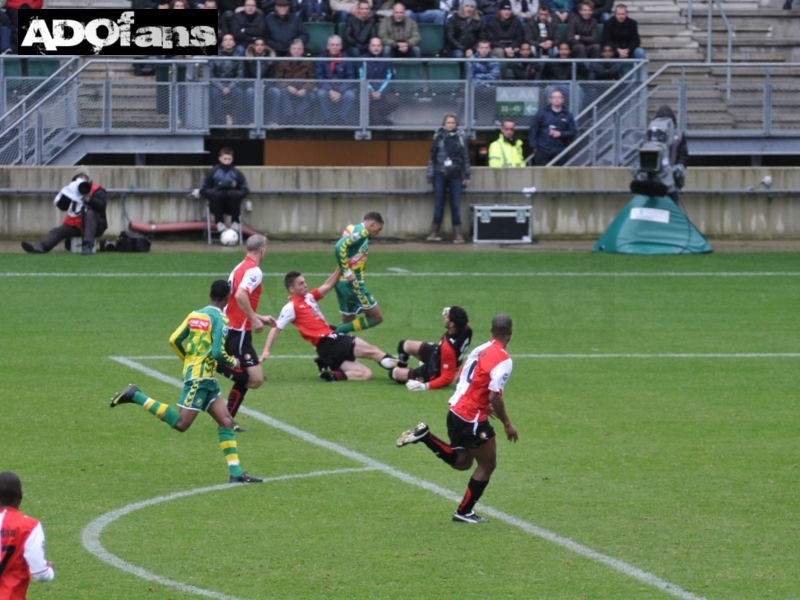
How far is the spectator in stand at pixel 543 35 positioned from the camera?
1110 inches

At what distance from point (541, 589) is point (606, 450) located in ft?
13.4

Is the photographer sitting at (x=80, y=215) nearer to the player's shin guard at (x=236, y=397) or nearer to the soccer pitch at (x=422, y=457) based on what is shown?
the soccer pitch at (x=422, y=457)

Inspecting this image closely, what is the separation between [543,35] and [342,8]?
444 centimetres

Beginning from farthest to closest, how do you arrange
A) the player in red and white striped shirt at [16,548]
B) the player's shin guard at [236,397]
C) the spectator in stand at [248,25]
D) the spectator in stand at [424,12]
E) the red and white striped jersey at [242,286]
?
the spectator in stand at [424,12] < the spectator in stand at [248,25] < the red and white striped jersey at [242,286] < the player's shin guard at [236,397] < the player in red and white striped shirt at [16,548]

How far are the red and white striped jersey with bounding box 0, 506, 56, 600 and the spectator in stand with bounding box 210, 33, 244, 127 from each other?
→ 20.5 metres

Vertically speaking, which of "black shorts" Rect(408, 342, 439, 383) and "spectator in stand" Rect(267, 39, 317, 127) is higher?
"spectator in stand" Rect(267, 39, 317, 127)

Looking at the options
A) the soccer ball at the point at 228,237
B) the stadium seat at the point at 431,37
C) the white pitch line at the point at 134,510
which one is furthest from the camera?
the stadium seat at the point at 431,37

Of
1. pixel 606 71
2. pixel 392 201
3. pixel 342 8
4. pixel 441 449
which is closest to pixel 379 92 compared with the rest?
pixel 392 201

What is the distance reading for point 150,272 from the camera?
883 inches

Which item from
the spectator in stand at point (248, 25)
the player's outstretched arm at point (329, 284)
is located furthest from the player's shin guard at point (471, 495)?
the spectator in stand at point (248, 25)

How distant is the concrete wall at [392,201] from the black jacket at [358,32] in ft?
10.5

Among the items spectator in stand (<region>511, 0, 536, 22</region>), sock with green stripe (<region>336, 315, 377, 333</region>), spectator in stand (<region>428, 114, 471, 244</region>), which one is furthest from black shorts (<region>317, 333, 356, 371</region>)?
spectator in stand (<region>511, 0, 536, 22</region>)

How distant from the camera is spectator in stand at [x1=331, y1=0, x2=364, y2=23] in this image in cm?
2909

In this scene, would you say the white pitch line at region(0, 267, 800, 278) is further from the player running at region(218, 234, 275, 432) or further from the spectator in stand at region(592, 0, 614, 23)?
the spectator in stand at region(592, 0, 614, 23)
